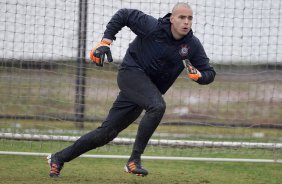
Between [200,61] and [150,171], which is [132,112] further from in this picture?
[150,171]

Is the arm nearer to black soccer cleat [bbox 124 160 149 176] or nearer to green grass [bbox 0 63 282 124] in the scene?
black soccer cleat [bbox 124 160 149 176]

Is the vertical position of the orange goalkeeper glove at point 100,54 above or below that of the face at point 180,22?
below

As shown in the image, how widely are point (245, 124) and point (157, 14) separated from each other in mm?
2719

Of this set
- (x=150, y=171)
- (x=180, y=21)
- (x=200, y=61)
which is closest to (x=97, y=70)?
(x=150, y=171)

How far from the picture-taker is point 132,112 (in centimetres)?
619

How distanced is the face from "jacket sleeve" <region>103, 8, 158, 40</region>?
0.68 feet

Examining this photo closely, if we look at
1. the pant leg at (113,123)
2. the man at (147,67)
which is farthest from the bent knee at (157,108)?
the pant leg at (113,123)

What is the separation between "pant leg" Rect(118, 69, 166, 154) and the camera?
5844 millimetres

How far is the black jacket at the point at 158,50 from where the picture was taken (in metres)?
5.97

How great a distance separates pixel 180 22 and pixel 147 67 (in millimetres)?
534

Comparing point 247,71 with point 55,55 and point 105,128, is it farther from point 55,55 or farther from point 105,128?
point 105,128

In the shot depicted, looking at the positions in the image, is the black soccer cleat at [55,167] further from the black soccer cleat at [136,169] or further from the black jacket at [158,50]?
the black jacket at [158,50]

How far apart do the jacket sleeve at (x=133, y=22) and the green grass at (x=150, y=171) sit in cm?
151

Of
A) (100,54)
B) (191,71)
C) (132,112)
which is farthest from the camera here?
(132,112)
